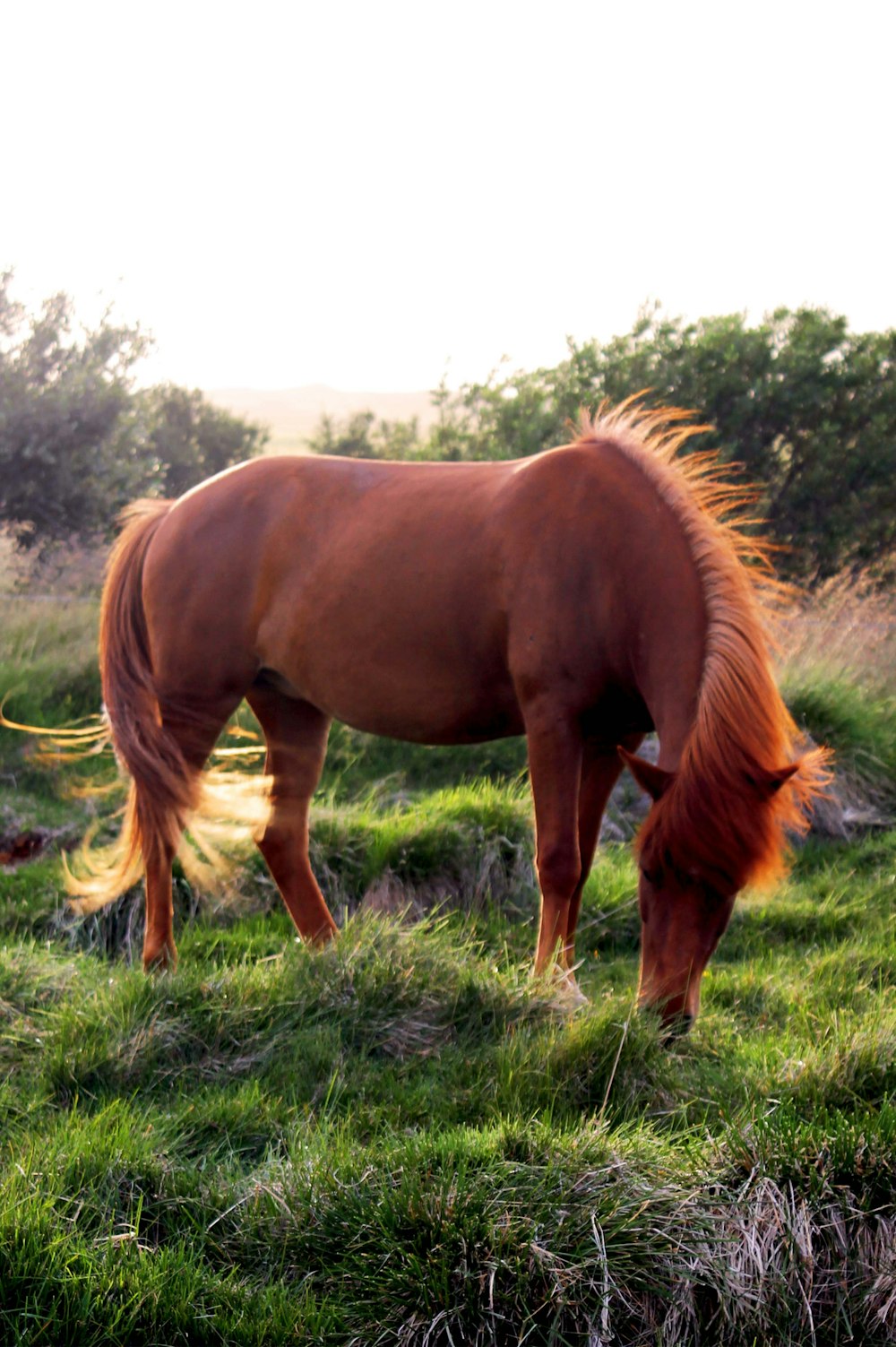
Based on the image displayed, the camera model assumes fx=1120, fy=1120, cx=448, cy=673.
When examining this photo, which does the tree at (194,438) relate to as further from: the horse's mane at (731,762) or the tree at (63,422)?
the horse's mane at (731,762)

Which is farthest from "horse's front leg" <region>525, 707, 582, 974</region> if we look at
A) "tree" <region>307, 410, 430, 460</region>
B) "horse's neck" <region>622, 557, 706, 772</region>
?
"tree" <region>307, 410, 430, 460</region>

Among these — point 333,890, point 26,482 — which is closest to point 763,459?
point 26,482

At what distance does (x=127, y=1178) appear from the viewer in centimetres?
267

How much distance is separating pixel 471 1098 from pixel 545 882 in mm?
1020

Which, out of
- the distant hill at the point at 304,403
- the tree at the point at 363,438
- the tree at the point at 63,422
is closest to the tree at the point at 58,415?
the tree at the point at 63,422

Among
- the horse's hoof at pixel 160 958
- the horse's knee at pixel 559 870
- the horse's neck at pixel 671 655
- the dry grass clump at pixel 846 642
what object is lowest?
the horse's hoof at pixel 160 958

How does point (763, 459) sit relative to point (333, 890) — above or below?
above

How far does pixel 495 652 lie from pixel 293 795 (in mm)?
1293

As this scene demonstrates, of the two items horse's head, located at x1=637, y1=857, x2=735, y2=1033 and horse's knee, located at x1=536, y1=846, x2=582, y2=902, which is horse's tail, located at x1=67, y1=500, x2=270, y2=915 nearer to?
horse's knee, located at x1=536, y1=846, x2=582, y2=902

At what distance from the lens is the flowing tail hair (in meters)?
4.49

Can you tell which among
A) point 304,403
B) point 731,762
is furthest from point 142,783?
point 304,403

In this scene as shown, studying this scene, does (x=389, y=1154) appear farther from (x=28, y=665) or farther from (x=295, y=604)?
(x=28, y=665)

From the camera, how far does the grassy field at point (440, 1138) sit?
7.63 feet

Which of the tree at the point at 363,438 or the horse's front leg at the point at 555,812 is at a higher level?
the tree at the point at 363,438
